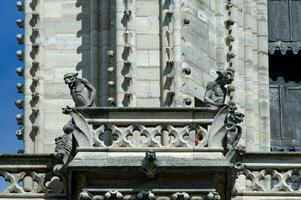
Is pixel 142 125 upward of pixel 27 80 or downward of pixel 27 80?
downward

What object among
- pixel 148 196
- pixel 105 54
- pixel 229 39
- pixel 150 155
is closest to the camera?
pixel 150 155

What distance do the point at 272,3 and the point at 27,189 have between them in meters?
6.99

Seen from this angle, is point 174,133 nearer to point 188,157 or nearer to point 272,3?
point 188,157

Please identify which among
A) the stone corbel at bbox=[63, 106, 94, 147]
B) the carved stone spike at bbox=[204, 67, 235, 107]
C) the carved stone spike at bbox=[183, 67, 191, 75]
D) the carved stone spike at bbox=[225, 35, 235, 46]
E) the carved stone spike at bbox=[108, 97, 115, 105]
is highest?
the carved stone spike at bbox=[225, 35, 235, 46]

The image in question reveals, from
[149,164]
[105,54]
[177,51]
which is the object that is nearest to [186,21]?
[177,51]

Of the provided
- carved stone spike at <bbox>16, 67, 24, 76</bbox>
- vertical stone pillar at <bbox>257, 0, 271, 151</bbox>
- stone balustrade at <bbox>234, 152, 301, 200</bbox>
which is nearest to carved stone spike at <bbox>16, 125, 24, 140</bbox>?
carved stone spike at <bbox>16, 67, 24, 76</bbox>

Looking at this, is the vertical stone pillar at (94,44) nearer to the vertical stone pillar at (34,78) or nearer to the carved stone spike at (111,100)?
the carved stone spike at (111,100)

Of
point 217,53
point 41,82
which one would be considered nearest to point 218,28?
point 217,53

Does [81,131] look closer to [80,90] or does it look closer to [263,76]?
[80,90]

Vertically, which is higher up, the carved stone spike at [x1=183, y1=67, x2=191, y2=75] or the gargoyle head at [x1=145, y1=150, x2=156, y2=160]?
the carved stone spike at [x1=183, y1=67, x2=191, y2=75]

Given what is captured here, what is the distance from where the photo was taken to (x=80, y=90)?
36.7 meters

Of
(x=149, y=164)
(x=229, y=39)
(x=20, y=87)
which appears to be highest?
(x=229, y=39)

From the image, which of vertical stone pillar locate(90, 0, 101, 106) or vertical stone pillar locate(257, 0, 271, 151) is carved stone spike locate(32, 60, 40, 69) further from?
vertical stone pillar locate(257, 0, 271, 151)

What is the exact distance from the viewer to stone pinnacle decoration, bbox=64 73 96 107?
3662 cm
